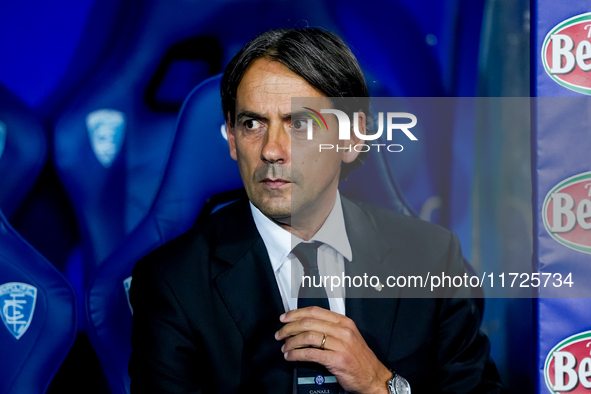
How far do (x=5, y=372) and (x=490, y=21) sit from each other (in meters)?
2.59

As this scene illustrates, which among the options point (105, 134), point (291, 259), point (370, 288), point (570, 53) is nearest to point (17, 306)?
point (105, 134)

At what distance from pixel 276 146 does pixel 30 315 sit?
1.36 metres

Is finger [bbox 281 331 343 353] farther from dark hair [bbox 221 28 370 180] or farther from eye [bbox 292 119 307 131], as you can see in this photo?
dark hair [bbox 221 28 370 180]

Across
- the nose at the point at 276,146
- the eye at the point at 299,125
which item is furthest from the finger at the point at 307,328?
the eye at the point at 299,125

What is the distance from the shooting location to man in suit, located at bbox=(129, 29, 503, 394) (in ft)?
5.59

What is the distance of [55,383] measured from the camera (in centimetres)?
220

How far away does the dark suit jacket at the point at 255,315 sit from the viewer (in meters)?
1.74

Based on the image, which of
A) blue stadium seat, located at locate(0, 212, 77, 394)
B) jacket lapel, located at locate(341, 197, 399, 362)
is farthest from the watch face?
blue stadium seat, located at locate(0, 212, 77, 394)

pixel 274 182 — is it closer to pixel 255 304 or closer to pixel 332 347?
pixel 255 304

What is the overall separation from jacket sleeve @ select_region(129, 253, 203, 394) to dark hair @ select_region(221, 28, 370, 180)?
687 mm

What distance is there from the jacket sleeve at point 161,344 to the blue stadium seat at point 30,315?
1.99ft

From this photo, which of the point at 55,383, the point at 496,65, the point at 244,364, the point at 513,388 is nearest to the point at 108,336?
the point at 55,383

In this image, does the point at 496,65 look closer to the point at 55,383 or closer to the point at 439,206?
the point at 439,206

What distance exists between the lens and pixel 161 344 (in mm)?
1704
